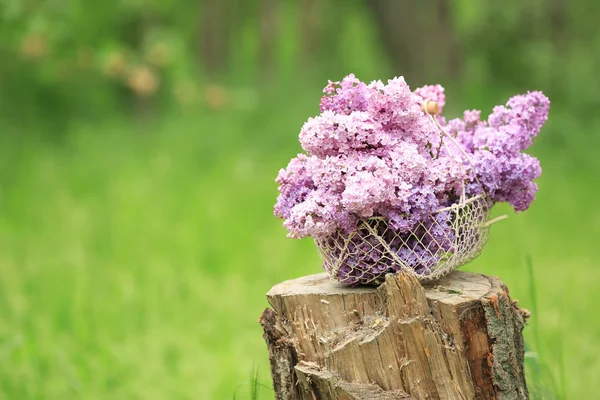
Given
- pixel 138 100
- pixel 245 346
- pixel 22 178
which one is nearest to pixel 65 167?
pixel 22 178

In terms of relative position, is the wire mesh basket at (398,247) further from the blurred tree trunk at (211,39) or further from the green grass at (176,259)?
the blurred tree trunk at (211,39)

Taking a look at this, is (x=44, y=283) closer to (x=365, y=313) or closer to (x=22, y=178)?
(x=22, y=178)

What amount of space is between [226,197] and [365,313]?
5896mm

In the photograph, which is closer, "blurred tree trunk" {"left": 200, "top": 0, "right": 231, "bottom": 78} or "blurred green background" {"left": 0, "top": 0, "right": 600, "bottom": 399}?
"blurred green background" {"left": 0, "top": 0, "right": 600, "bottom": 399}

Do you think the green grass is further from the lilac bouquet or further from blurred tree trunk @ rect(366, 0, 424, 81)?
blurred tree trunk @ rect(366, 0, 424, 81)

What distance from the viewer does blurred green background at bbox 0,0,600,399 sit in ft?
16.8

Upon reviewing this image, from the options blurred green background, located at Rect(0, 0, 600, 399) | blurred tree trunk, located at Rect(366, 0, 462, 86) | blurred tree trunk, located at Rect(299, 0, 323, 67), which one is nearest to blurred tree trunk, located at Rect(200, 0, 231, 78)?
blurred green background, located at Rect(0, 0, 600, 399)

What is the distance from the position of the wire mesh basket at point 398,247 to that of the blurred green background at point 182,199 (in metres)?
0.74

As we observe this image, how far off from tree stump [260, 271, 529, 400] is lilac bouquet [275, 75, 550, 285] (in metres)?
0.13

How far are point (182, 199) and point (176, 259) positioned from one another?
4.88 feet

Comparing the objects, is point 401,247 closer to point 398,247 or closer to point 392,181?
point 398,247

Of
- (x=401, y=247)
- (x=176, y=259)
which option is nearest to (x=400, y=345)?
(x=401, y=247)

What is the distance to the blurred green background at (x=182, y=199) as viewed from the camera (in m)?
5.11

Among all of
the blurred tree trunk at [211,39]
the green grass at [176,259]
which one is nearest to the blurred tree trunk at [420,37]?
the green grass at [176,259]
